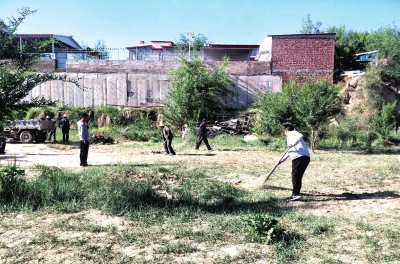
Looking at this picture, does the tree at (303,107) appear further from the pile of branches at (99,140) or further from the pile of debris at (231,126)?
the pile of branches at (99,140)

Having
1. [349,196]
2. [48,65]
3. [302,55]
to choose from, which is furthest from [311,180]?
[48,65]

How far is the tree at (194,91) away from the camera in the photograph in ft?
77.9

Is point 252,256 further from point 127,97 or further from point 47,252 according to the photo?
point 127,97

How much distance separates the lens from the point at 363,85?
29172 mm

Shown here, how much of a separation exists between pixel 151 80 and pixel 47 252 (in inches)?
896

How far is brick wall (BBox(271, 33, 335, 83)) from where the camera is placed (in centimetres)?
2672

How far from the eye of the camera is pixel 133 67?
89.2 ft

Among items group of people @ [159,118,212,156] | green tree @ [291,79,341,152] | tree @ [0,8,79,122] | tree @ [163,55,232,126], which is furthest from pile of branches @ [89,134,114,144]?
tree @ [0,8,79,122]

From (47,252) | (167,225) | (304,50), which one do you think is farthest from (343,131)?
(47,252)

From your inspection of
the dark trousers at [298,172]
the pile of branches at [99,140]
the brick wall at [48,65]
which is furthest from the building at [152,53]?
the dark trousers at [298,172]

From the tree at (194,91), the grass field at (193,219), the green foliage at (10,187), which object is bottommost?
the grass field at (193,219)

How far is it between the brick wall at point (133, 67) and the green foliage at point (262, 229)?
2236 centimetres

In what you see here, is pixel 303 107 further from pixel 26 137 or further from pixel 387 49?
pixel 387 49

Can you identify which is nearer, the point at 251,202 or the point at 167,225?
the point at 167,225
